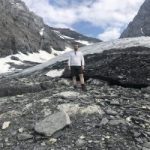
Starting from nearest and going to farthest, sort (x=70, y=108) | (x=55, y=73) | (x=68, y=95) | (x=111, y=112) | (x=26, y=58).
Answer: (x=111, y=112) → (x=70, y=108) → (x=68, y=95) → (x=55, y=73) → (x=26, y=58)

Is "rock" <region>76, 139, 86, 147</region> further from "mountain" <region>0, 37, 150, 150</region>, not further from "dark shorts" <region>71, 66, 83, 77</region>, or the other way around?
"dark shorts" <region>71, 66, 83, 77</region>

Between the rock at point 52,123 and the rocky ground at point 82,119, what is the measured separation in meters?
0.04

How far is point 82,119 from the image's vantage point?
13.5m

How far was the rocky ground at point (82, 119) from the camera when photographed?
39.3ft

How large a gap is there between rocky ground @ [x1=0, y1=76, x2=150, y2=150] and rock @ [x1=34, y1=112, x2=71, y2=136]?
0.04 m

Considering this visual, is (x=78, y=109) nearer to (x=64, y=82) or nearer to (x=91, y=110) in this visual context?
(x=91, y=110)

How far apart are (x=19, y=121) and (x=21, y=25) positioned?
537 ft

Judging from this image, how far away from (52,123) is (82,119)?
1.10 metres

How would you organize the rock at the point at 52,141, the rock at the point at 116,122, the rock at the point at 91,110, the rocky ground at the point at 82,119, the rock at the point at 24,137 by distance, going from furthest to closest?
1. the rock at the point at 91,110
2. the rock at the point at 116,122
3. the rock at the point at 24,137
4. the rock at the point at 52,141
5. the rocky ground at the point at 82,119

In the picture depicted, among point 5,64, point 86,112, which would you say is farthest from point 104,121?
point 5,64

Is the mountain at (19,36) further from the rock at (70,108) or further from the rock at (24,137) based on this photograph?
the rock at (24,137)

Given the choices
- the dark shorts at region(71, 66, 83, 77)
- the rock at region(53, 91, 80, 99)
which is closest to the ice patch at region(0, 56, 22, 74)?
Answer: the dark shorts at region(71, 66, 83, 77)

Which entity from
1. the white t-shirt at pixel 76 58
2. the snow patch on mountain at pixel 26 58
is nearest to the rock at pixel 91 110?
the white t-shirt at pixel 76 58

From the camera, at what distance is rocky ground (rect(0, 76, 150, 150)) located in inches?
472
